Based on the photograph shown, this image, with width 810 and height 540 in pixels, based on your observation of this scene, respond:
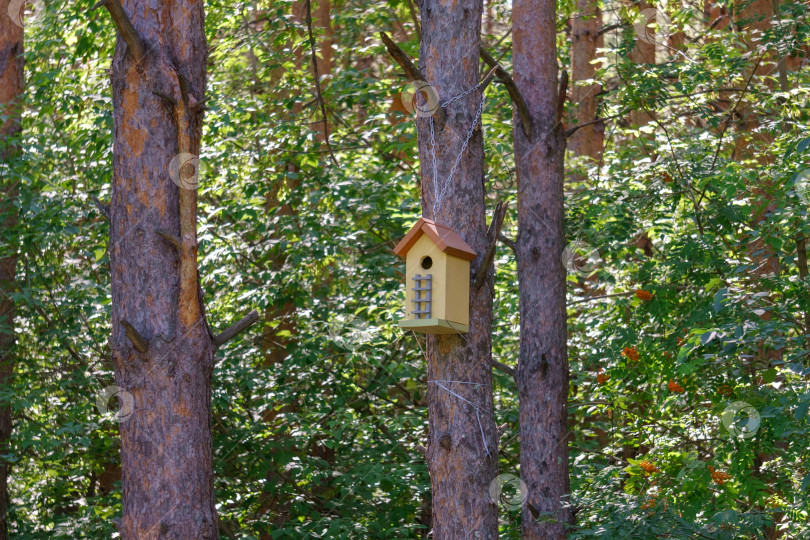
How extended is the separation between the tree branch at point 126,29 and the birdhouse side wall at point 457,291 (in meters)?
2.01

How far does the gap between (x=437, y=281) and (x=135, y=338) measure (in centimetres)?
153

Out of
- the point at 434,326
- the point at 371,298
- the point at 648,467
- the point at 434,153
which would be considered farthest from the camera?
the point at 371,298

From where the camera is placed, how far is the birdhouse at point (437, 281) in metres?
3.59

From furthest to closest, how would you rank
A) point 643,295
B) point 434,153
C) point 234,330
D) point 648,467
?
1. point 643,295
2. point 648,467
3. point 234,330
4. point 434,153

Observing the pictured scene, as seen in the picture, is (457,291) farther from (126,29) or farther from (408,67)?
(126,29)

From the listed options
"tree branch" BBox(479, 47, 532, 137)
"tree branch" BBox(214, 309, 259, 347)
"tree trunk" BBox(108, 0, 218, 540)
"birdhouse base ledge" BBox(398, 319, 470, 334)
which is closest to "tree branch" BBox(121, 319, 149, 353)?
"tree trunk" BBox(108, 0, 218, 540)

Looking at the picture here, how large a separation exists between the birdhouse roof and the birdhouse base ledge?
1.03 feet

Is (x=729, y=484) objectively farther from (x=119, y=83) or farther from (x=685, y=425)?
(x=119, y=83)

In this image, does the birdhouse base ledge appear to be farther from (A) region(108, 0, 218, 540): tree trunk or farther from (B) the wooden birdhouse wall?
(A) region(108, 0, 218, 540): tree trunk

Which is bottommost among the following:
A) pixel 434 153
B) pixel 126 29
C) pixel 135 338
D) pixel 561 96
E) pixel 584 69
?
pixel 135 338

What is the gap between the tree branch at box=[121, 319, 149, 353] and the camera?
3.89 metres

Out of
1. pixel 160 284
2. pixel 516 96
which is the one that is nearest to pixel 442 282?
pixel 160 284

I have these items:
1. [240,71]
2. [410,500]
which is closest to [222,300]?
[410,500]

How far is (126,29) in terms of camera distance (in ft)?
13.4
